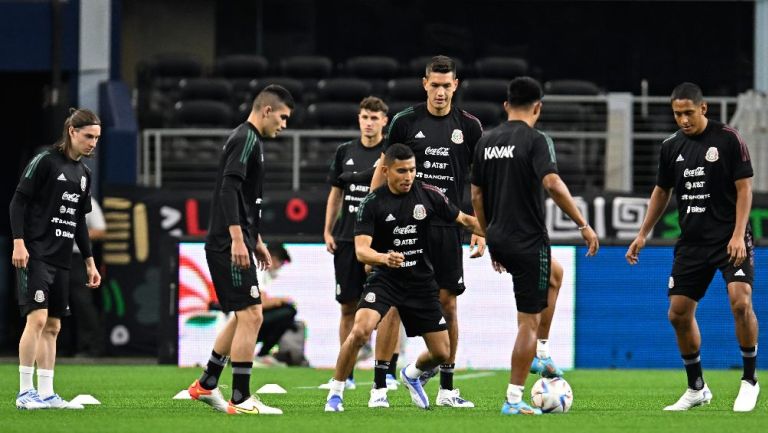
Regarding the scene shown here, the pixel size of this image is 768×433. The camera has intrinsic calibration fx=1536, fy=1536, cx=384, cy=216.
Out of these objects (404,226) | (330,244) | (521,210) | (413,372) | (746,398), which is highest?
(521,210)

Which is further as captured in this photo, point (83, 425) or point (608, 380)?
point (608, 380)

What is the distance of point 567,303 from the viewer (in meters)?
16.5

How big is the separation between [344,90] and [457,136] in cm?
1087

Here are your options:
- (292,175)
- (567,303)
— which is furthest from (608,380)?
(292,175)

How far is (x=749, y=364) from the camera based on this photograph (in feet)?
34.3

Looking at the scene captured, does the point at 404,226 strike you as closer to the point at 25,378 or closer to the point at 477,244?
the point at 477,244

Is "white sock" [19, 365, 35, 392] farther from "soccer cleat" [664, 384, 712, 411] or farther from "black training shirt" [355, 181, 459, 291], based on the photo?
"soccer cleat" [664, 384, 712, 411]

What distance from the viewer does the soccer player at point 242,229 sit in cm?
970

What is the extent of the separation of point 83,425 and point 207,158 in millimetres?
11544

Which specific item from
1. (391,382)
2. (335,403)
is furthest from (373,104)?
(335,403)

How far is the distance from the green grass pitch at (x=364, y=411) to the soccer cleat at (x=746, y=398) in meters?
0.07

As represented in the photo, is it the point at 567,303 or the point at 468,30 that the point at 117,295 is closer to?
the point at 567,303

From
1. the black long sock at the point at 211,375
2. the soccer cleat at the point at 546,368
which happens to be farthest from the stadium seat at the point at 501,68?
the black long sock at the point at 211,375

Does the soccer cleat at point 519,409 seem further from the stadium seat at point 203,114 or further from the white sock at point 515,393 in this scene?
the stadium seat at point 203,114
